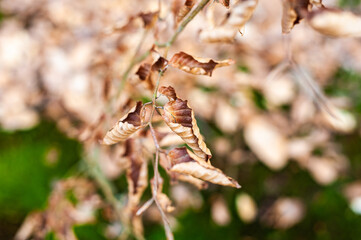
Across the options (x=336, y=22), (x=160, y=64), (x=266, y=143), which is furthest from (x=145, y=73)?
(x=266, y=143)

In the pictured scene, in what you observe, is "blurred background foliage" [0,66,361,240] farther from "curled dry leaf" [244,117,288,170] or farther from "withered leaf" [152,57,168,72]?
"withered leaf" [152,57,168,72]


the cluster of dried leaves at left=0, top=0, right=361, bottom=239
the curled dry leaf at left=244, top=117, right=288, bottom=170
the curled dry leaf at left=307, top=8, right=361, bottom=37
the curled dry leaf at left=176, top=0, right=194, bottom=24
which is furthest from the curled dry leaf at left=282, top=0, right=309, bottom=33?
the curled dry leaf at left=244, top=117, right=288, bottom=170

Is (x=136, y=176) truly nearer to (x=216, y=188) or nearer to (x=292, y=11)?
(x=292, y=11)

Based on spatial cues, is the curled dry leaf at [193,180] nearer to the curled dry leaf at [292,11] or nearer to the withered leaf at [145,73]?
the withered leaf at [145,73]

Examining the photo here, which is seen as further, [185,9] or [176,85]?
[176,85]

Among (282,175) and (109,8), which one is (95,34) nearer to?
(109,8)

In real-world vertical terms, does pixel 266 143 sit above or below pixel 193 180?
below
